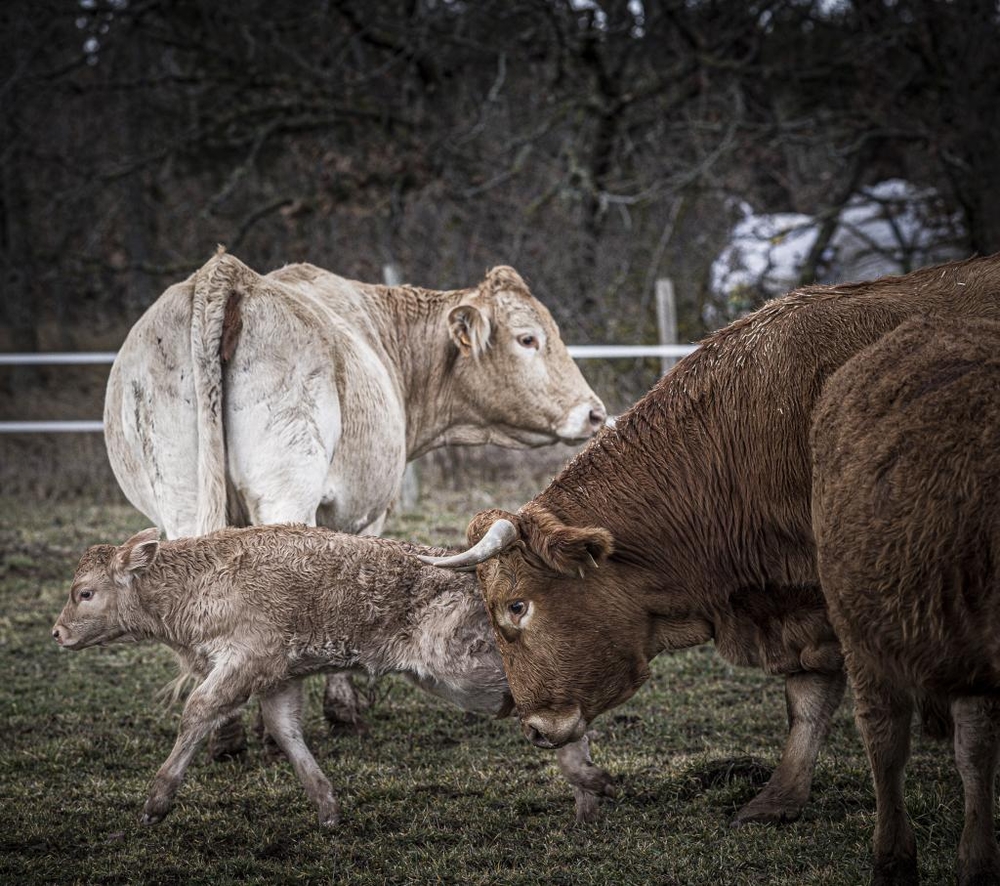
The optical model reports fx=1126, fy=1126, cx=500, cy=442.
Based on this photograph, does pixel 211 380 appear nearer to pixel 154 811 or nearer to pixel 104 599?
pixel 104 599

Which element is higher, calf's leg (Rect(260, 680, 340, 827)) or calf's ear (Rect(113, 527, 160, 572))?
calf's ear (Rect(113, 527, 160, 572))

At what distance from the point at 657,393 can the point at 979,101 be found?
10.6 m

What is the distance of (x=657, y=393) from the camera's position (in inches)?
159

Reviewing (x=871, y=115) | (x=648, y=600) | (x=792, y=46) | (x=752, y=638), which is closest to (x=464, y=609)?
(x=648, y=600)

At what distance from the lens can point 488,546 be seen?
144 inches

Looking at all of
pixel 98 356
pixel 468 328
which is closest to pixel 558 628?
pixel 468 328

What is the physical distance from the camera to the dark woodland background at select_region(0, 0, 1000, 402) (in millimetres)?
13352

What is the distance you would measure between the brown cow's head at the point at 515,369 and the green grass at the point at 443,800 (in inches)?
62.7

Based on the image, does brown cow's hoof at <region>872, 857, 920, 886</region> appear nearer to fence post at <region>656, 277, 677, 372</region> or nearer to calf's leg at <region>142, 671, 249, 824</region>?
calf's leg at <region>142, 671, 249, 824</region>

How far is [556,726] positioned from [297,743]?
42.4 inches

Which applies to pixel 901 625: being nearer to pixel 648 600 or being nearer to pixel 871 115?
pixel 648 600

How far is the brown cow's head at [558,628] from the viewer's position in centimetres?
377

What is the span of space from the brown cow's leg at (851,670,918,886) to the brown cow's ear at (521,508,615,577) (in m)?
0.91

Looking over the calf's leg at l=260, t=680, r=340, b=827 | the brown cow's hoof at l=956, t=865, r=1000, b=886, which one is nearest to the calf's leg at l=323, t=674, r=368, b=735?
the calf's leg at l=260, t=680, r=340, b=827
